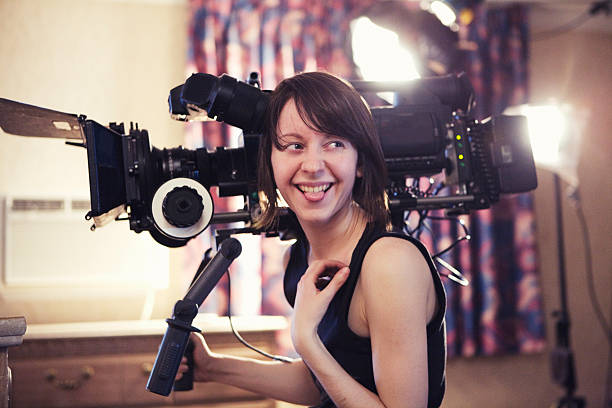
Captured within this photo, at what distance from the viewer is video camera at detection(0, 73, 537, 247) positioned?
921 millimetres

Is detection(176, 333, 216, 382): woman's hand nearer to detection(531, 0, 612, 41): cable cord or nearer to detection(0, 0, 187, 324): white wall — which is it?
detection(0, 0, 187, 324): white wall

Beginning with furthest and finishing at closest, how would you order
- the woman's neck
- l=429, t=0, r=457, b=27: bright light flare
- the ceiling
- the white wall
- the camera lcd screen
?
the ceiling, l=429, t=0, r=457, b=27: bright light flare, the white wall, the woman's neck, the camera lcd screen

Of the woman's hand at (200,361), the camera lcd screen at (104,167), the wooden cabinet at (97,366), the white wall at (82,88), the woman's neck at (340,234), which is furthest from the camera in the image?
the white wall at (82,88)

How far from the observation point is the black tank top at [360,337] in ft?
3.00

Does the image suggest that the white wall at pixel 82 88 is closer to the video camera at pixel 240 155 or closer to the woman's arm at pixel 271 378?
the woman's arm at pixel 271 378

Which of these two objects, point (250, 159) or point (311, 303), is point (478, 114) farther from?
point (311, 303)

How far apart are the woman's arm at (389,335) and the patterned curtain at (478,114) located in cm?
157

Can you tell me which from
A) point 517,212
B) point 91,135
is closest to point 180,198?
point 91,135

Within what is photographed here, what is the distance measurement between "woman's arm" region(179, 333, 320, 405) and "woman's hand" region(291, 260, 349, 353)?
347 mm

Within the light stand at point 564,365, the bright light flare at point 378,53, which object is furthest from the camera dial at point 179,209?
the light stand at point 564,365

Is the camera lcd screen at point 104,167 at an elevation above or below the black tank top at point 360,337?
above

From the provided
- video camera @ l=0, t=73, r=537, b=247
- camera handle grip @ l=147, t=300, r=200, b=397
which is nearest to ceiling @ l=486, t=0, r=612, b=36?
video camera @ l=0, t=73, r=537, b=247

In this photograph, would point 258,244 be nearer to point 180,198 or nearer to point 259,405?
point 259,405

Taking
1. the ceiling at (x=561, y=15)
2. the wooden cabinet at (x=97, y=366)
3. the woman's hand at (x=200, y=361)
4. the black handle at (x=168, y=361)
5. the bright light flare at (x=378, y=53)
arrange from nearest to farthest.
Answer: the black handle at (x=168, y=361) < the woman's hand at (x=200, y=361) < the wooden cabinet at (x=97, y=366) < the bright light flare at (x=378, y=53) < the ceiling at (x=561, y=15)
